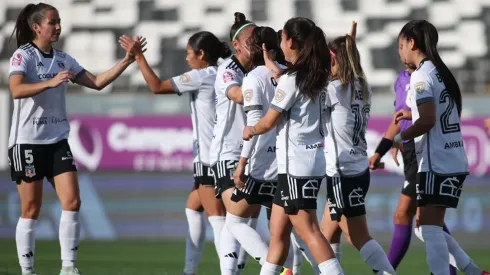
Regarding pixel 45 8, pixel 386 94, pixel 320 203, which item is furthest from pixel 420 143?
pixel 386 94

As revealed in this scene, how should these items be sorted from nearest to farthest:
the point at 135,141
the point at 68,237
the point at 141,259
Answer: the point at 68,237 → the point at 141,259 → the point at 135,141

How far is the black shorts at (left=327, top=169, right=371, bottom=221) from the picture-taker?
6539 millimetres

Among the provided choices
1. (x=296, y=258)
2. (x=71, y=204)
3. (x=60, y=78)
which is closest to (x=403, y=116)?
(x=296, y=258)

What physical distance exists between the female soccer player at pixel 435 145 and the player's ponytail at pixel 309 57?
2.41 ft

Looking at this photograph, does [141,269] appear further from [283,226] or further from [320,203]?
[320,203]

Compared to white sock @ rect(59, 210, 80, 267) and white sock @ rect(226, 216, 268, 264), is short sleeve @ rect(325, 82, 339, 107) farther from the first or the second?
white sock @ rect(59, 210, 80, 267)

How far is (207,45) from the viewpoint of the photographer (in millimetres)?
7770

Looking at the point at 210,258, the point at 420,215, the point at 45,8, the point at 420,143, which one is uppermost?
the point at 45,8

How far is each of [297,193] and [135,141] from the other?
318 inches

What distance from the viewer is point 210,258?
1080 cm

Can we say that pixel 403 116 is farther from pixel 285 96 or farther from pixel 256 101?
pixel 285 96

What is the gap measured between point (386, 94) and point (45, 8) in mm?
8429

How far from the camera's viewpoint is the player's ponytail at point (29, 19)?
752cm

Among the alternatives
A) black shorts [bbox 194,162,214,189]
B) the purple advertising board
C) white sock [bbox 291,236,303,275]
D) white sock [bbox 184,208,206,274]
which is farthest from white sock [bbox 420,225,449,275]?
the purple advertising board
